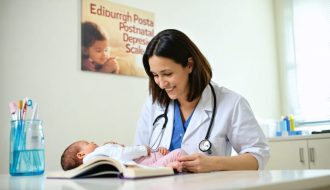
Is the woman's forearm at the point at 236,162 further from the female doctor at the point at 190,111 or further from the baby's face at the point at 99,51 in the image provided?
the baby's face at the point at 99,51

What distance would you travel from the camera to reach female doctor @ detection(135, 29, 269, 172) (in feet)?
4.69

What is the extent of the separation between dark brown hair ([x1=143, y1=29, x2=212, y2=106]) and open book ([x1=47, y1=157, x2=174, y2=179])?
69 cm

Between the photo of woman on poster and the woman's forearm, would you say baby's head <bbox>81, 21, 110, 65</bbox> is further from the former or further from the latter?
the woman's forearm

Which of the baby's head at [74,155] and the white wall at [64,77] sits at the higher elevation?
the white wall at [64,77]

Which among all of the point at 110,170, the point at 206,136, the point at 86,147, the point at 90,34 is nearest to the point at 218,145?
the point at 206,136

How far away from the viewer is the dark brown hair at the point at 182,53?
1.52 metres

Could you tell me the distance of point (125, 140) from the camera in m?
2.42

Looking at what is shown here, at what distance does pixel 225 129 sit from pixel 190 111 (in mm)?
218

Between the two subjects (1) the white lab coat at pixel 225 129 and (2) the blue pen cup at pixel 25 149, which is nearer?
(2) the blue pen cup at pixel 25 149

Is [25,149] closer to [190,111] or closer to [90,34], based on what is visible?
[190,111]

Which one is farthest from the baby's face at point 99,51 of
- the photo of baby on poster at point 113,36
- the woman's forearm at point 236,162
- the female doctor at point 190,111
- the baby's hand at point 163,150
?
the woman's forearm at point 236,162

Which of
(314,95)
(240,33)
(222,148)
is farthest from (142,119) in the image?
(314,95)

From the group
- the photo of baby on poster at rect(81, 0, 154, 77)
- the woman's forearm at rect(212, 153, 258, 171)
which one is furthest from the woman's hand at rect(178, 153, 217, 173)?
the photo of baby on poster at rect(81, 0, 154, 77)

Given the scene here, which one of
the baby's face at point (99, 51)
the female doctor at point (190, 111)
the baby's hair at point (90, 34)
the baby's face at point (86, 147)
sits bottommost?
the baby's face at point (86, 147)
